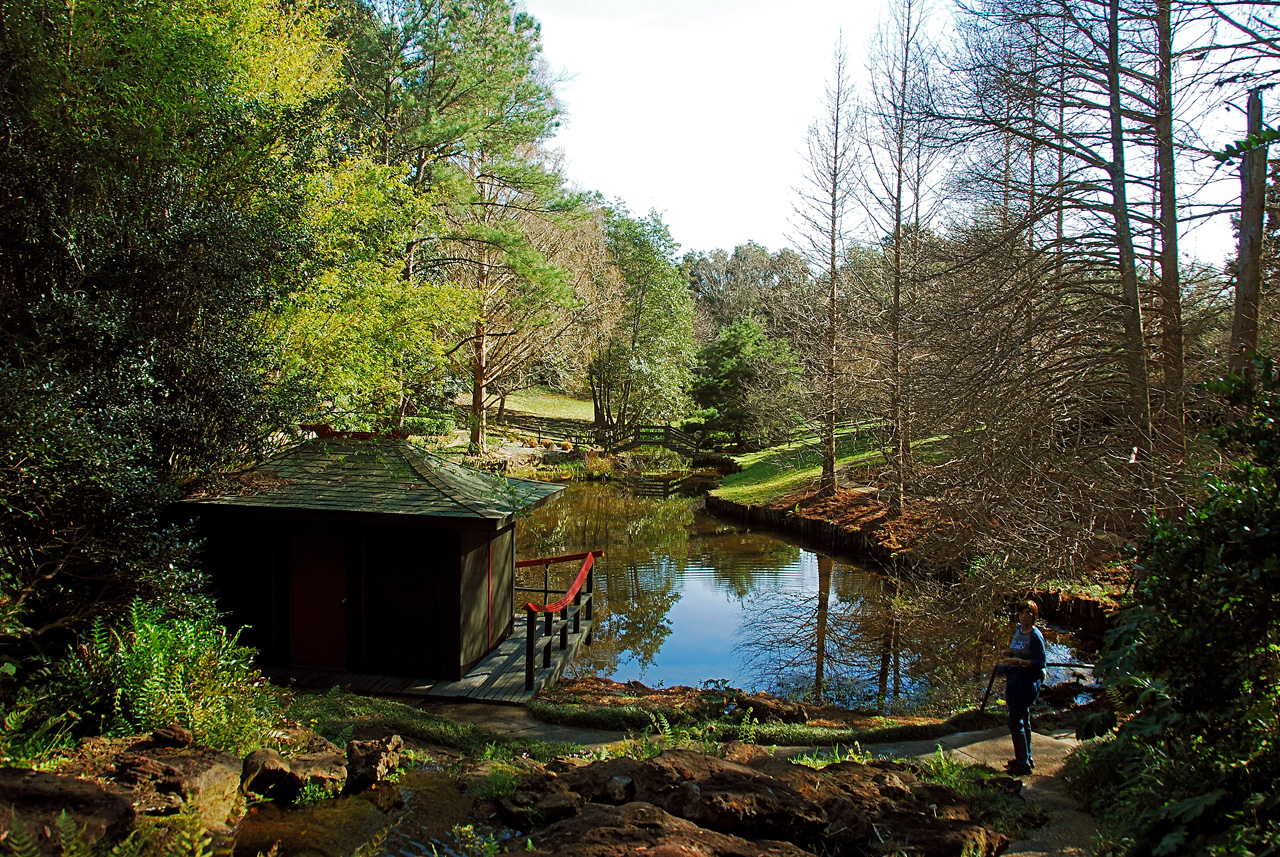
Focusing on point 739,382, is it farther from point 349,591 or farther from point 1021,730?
point 1021,730

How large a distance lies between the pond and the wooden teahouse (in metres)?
2.85

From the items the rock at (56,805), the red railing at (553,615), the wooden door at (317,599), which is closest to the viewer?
the rock at (56,805)

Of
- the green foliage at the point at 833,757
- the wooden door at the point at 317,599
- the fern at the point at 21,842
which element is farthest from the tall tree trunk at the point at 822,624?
the fern at the point at 21,842

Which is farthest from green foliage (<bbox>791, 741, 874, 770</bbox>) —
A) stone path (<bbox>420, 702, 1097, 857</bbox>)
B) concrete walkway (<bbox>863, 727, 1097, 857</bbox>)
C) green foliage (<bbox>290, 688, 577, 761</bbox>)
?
green foliage (<bbox>290, 688, 577, 761</bbox>)

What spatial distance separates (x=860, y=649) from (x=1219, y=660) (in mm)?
8986

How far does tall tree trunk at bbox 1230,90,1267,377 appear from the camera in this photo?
Result: 7.54m

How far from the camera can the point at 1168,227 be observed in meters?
8.32

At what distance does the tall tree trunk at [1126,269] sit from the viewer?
8227 millimetres

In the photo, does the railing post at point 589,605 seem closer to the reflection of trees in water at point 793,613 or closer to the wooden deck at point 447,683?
the reflection of trees in water at point 793,613

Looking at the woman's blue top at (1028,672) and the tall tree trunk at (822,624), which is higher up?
the woman's blue top at (1028,672)

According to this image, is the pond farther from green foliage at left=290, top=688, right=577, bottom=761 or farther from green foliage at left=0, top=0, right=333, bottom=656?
green foliage at left=0, top=0, right=333, bottom=656

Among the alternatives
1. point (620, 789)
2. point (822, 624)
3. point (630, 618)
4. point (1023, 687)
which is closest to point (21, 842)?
point (620, 789)

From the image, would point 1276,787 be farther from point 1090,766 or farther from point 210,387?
point 210,387

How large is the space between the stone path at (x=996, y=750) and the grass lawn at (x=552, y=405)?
37.4 metres
